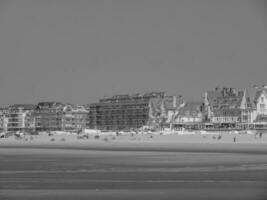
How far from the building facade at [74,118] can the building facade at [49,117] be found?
1.35 metres

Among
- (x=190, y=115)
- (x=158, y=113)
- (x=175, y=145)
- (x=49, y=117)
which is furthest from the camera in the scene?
(x=49, y=117)

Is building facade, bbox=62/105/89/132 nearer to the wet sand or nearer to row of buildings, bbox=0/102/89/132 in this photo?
row of buildings, bbox=0/102/89/132

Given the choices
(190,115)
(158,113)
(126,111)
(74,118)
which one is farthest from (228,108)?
(74,118)

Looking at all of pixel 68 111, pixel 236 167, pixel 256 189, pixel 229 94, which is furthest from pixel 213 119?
pixel 256 189

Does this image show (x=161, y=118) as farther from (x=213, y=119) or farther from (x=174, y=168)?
(x=174, y=168)

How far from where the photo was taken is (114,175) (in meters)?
28.9

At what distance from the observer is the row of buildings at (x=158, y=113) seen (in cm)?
13438

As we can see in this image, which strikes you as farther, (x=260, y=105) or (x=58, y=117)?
(x=58, y=117)

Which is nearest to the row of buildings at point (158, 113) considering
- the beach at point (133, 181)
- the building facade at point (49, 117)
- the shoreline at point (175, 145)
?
the building facade at point (49, 117)

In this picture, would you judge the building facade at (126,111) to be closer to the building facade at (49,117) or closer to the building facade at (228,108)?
the building facade at (49,117)

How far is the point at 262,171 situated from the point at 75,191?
9.64 m

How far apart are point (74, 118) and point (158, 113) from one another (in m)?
37.6

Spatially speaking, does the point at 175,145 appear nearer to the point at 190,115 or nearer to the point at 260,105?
the point at 260,105

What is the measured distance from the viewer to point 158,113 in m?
160
